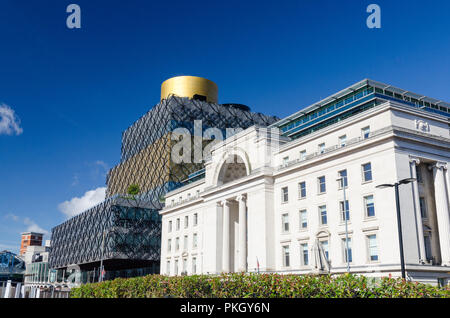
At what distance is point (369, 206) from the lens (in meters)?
44.0

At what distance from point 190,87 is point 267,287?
352 feet

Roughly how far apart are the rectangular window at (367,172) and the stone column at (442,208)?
6677mm

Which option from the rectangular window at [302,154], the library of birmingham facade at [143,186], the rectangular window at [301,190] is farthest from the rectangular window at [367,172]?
the library of birmingham facade at [143,186]

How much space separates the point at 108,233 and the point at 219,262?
117 feet

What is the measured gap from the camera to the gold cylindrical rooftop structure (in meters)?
127

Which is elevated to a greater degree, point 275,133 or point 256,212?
point 275,133

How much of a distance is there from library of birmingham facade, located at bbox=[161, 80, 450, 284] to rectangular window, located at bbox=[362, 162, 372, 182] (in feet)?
0.34

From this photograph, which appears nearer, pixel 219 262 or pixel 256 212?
pixel 256 212

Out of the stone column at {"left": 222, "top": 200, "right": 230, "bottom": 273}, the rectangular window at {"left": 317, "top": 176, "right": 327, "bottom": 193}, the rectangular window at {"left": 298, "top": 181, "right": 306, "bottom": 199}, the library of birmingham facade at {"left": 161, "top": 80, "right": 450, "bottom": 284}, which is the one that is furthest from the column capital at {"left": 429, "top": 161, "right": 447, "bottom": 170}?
the stone column at {"left": 222, "top": 200, "right": 230, "bottom": 273}

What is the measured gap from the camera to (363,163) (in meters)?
45.2

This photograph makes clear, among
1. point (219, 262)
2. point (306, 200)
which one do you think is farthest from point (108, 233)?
point (306, 200)

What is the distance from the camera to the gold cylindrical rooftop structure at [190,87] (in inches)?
4985

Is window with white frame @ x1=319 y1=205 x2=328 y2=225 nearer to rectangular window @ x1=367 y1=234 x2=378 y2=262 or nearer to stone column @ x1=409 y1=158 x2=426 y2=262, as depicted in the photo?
rectangular window @ x1=367 y1=234 x2=378 y2=262
